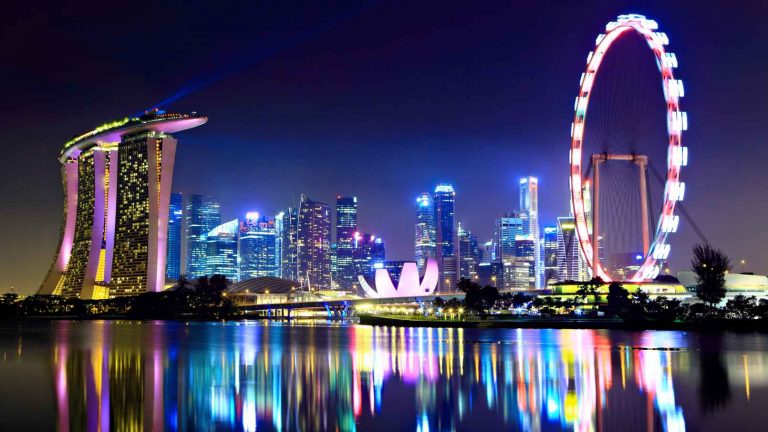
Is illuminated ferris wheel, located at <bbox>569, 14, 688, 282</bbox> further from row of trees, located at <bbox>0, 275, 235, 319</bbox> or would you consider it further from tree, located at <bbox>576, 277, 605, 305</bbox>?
row of trees, located at <bbox>0, 275, 235, 319</bbox>

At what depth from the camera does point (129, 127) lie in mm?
157375

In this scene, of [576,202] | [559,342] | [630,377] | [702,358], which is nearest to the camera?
[630,377]

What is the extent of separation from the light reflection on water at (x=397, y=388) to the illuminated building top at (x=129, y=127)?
332 ft

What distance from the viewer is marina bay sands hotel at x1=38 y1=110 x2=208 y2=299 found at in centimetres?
15125

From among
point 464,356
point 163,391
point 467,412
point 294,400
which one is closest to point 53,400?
point 163,391

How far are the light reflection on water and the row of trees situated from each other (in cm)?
10285

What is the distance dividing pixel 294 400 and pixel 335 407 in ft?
7.18

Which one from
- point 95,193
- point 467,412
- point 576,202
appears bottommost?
point 467,412

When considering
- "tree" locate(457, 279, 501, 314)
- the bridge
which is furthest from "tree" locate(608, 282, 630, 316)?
the bridge

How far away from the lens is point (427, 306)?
506 ft

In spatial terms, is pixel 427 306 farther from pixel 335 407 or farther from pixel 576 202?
pixel 335 407

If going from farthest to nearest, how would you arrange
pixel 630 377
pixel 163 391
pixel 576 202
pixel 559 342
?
pixel 576 202
pixel 559 342
pixel 630 377
pixel 163 391

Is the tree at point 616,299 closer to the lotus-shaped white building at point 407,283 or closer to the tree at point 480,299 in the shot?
the tree at point 480,299

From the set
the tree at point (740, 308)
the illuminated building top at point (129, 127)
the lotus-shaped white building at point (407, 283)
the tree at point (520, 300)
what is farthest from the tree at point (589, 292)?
the illuminated building top at point (129, 127)
